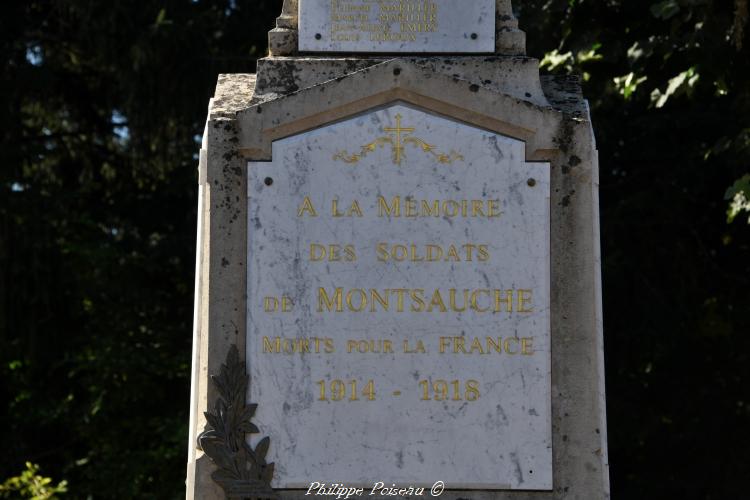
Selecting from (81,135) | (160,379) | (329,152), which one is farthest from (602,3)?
(81,135)

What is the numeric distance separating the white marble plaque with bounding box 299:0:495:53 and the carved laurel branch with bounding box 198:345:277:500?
53.7 inches

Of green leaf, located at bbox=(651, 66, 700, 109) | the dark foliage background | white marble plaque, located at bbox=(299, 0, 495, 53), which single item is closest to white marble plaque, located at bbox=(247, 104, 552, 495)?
white marble plaque, located at bbox=(299, 0, 495, 53)

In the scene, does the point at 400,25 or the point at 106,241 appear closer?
the point at 400,25

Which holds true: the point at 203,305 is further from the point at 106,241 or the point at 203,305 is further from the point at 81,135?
the point at 81,135

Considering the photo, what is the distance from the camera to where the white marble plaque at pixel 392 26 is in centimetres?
508

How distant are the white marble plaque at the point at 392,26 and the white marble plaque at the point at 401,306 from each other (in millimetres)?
435

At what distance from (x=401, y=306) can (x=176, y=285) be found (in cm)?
755

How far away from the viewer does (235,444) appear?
14.9 ft

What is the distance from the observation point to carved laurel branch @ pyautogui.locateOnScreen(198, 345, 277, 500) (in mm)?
4508

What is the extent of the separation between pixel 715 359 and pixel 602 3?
4.30m

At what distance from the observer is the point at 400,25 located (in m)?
5.11

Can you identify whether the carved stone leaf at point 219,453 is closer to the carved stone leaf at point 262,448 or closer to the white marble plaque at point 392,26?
the carved stone leaf at point 262,448

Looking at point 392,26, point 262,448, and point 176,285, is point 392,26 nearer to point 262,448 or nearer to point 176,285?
point 262,448

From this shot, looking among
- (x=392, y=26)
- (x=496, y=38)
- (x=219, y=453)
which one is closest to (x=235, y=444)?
(x=219, y=453)
